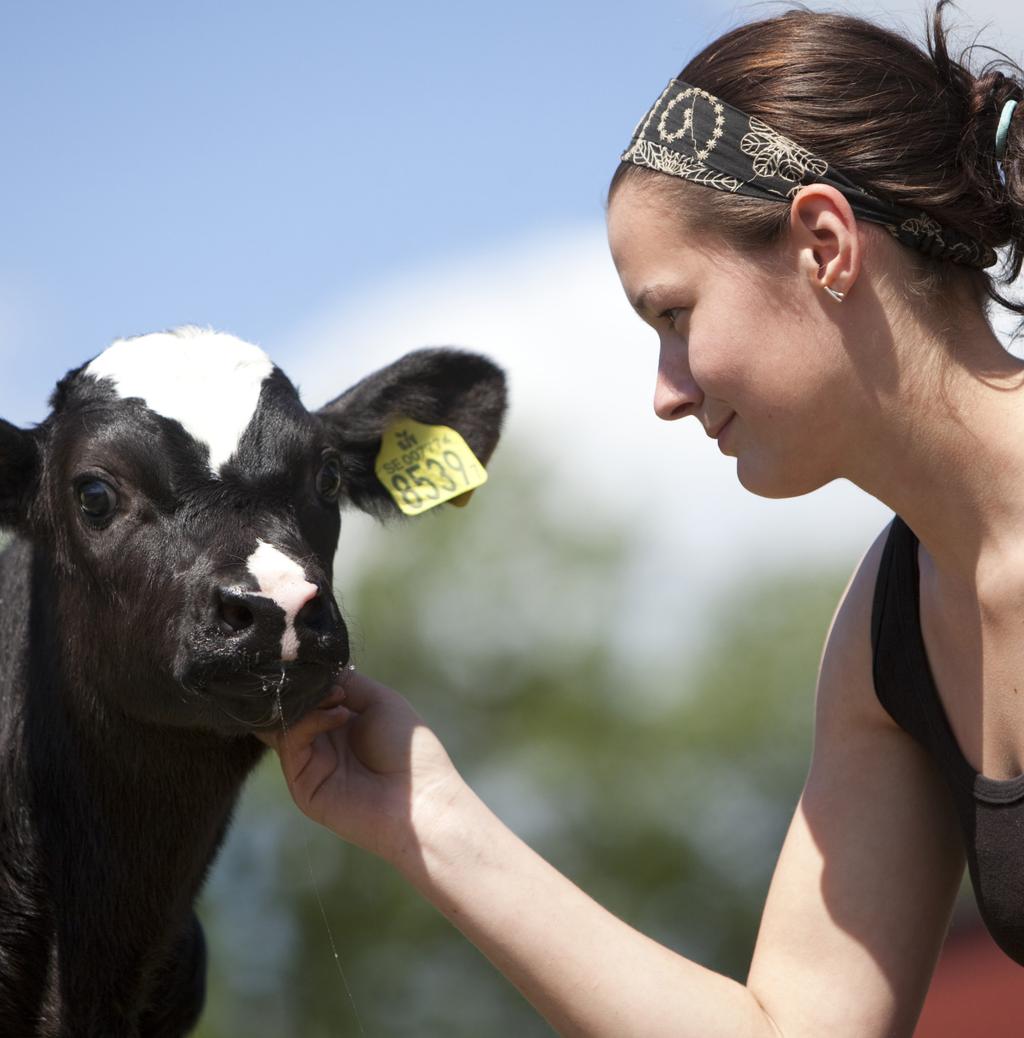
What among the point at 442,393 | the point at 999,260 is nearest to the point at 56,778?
the point at 442,393

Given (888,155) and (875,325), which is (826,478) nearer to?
(875,325)

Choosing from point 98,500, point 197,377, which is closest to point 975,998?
point 197,377

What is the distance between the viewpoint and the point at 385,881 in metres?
15.3

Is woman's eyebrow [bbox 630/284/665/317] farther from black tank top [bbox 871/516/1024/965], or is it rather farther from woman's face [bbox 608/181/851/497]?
black tank top [bbox 871/516/1024/965]

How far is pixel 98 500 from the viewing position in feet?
10.8

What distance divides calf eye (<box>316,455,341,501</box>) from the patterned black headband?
1178 millimetres

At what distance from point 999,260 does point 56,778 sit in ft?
7.63

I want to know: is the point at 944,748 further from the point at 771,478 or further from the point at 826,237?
the point at 826,237

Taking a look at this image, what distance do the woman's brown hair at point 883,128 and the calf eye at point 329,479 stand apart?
1221 millimetres

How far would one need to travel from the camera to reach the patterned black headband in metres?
2.61

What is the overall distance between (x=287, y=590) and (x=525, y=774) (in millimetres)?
14250

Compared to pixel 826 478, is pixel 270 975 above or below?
below

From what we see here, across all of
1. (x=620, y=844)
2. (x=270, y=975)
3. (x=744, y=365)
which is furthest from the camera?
(x=620, y=844)

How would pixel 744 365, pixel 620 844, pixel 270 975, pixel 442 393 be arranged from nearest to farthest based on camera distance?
1. pixel 744 365
2. pixel 442 393
3. pixel 270 975
4. pixel 620 844
